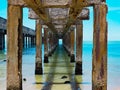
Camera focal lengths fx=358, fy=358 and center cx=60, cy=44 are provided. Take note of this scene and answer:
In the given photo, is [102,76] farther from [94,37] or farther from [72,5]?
[72,5]

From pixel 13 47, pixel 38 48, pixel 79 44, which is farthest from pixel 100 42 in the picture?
pixel 79 44

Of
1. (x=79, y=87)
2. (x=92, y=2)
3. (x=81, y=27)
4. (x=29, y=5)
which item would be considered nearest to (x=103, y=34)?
(x=92, y=2)

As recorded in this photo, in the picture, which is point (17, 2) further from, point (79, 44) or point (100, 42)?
point (79, 44)

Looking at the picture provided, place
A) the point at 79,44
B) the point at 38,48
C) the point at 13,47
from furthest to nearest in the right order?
1. the point at 79,44
2. the point at 38,48
3. the point at 13,47

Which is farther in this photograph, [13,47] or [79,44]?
[79,44]

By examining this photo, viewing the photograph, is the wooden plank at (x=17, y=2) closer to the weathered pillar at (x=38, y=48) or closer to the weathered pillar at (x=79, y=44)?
the weathered pillar at (x=38, y=48)

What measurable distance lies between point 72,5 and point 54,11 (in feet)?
12.9

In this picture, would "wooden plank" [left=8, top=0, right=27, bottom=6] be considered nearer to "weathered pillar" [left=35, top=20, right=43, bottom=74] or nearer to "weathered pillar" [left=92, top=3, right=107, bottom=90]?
"weathered pillar" [left=92, top=3, right=107, bottom=90]

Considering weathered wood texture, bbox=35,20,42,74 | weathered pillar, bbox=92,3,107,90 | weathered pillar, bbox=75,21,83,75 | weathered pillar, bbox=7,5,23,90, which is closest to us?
weathered pillar, bbox=92,3,107,90

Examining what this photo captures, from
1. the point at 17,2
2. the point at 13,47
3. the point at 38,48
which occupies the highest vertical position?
the point at 17,2

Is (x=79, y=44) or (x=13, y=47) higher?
(x=13, y=47)

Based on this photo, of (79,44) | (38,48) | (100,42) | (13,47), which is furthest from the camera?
(79,44)

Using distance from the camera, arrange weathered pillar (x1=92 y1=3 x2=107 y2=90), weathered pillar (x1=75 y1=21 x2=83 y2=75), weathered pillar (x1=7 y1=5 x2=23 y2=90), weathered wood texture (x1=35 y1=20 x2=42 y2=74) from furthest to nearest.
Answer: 1. weathered pillar (x1=75 y1=21 x2=83 y2=75)
2. weathered wood texture (x1=35 y1=20 x2=42 y2=74)
3. weathered pillar (x1=7 y1=5 x2=23 y2=90)
4. weathered pillar (x1=92 y1=3 x2=107 y2=90)

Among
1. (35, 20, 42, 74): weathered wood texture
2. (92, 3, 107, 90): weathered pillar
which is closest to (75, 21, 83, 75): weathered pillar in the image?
(35, 20, 42, 74): weathered wood texture
